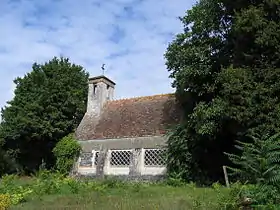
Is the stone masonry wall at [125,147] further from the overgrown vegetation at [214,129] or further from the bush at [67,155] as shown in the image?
the overgrown vegetation at [214,129]

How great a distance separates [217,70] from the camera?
888 inches

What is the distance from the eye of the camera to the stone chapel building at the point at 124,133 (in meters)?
29.1

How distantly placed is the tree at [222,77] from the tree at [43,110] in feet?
48.1

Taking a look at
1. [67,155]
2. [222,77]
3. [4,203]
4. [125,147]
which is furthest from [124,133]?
[4,203]

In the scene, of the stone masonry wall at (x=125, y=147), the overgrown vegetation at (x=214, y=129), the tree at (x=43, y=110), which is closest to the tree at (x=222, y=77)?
the overgrown vegetation at (x=214, y=129)

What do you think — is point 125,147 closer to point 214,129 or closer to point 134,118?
point 134,118

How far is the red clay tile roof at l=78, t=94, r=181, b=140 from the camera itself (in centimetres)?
3008

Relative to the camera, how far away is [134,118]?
32.1m

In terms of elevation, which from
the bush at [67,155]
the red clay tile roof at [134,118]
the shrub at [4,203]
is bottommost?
the shrub at [4,203]

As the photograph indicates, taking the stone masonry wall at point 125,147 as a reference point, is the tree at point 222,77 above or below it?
above

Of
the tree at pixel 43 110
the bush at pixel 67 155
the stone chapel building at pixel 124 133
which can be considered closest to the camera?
the stone chapel building at pixel 124 133

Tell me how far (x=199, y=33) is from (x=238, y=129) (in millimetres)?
6618

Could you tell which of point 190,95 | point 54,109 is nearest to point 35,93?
point 54,109

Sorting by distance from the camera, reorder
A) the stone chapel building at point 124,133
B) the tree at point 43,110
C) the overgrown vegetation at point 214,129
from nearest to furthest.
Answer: the overgrown vegetation at point 214,129
the stone chapel building at point 124,133
the tree at point 43,110
